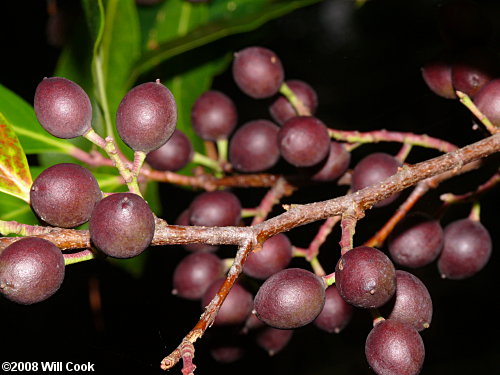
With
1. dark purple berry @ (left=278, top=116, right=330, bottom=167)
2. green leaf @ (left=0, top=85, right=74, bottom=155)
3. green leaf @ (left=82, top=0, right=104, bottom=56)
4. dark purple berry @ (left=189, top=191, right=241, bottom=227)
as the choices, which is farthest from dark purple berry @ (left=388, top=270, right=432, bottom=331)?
green leaf @ (left=0, top=85, right=74, bottom=155)

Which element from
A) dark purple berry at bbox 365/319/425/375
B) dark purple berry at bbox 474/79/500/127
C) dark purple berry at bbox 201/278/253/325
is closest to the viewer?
dark purple berry at bbox 365/319/425/375

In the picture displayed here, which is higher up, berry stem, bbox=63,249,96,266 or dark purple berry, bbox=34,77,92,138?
dark purple berry, bbox=34,77,92,138

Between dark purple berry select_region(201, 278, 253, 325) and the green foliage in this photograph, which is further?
the green foliage

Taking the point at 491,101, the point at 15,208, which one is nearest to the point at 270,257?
the point at 491,101

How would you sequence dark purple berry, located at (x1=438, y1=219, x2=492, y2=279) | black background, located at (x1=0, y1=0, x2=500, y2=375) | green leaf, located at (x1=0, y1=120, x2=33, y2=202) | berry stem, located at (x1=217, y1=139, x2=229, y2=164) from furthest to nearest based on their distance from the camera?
black background, located at (x1=0, y1=0, x2=500, y2=375), berry stem, located at (x1=217, y1=139, x2=229, y2=164), dark purple berry, located at (x1=438, y1=219, x2=492, y2=279), green leaf, located at (x1=0, y1=120, x2=33, y2=202)

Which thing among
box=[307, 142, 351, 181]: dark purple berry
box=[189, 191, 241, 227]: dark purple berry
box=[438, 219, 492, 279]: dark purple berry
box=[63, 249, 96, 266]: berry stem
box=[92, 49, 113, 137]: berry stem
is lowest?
box=[438, 219, 492, 279]: dark purple berry

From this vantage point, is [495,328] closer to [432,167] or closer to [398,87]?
[398,87]

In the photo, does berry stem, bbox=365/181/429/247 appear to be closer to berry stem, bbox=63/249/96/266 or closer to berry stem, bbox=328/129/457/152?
berry stem, bbox=328/129/457/152

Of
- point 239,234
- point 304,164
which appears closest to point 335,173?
point 304,164
